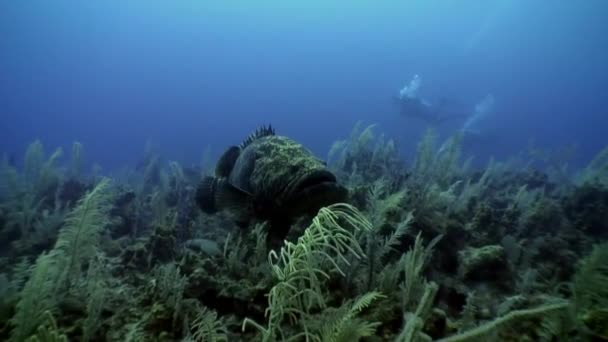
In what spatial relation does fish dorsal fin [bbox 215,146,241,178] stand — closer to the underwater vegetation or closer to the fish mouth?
the underwater vegetation

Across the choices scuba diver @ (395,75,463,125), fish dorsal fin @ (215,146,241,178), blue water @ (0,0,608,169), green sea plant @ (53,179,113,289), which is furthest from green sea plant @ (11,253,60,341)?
blue water @ (0,0,608,169)

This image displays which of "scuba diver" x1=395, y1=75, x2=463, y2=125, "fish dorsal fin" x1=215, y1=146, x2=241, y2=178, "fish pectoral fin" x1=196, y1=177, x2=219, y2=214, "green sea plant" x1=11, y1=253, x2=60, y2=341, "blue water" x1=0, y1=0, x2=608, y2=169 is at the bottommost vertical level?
"green sea plant" x1=11, y1=253, x2=60, y2=341

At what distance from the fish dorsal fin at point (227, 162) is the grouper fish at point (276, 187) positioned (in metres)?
0.34

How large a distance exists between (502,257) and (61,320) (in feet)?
14.9

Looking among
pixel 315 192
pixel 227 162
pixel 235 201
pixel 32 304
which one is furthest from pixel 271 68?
pixel 32 304

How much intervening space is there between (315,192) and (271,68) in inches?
5175

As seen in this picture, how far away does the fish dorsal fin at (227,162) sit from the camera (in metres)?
5.48

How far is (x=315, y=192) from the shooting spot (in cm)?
350

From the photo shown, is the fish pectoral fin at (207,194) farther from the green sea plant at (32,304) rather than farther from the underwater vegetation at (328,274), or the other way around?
the green sea plant at (32,304)

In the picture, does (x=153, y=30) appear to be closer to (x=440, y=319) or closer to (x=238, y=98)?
(x=238, y=98)

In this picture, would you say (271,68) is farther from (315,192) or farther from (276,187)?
(315,192)

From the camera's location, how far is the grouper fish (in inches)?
140

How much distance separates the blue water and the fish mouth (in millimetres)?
86808

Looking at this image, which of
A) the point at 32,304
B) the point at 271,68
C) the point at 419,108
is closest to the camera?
the point at 32,304
